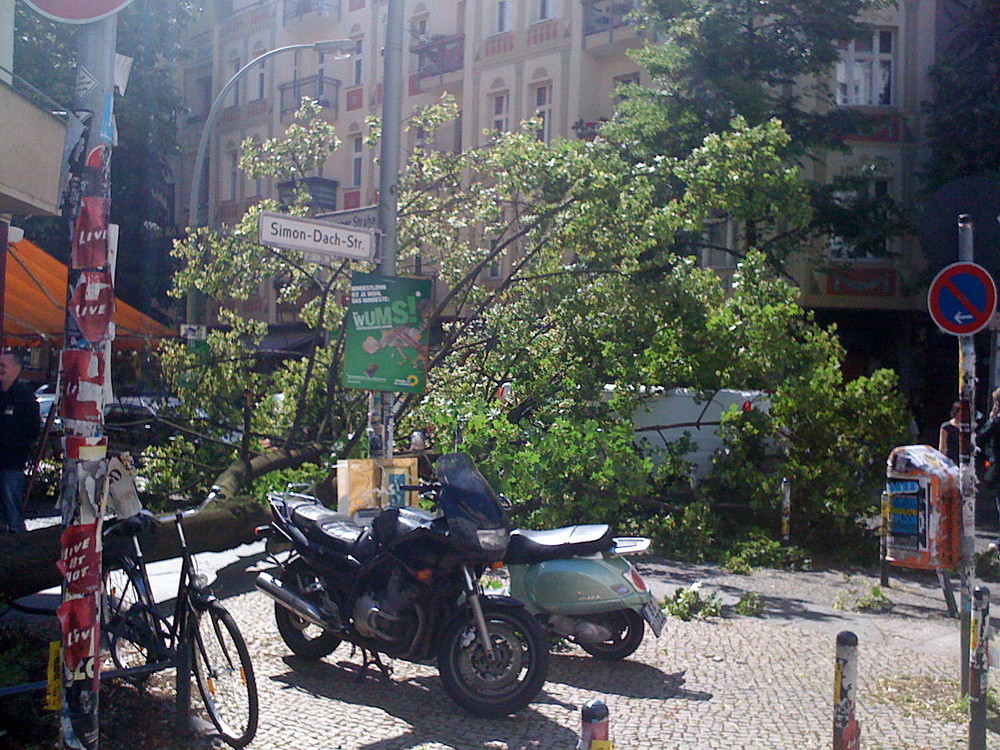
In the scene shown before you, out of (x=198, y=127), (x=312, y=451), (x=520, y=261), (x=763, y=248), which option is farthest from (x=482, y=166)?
(x=198, y=127)

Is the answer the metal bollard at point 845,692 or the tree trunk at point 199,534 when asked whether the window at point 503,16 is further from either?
the metal bollard at point 845,692

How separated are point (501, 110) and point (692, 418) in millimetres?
19367

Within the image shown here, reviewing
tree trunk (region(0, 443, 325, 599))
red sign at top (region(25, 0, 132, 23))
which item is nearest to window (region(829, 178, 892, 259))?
tree trunk (region(0, 443, 325, 599))

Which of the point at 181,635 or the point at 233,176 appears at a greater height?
the point at 233,176

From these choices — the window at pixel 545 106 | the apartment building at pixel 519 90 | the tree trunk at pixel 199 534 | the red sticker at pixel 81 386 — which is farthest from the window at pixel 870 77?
the red sticker at pixel 81 386

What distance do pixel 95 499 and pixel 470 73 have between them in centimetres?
2972

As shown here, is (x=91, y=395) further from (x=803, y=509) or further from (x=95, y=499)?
(x=803, y=509)

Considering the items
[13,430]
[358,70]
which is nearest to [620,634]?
[13,430]

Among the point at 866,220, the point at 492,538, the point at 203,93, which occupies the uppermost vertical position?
the point at 203,93

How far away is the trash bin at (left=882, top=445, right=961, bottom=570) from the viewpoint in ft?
24.4

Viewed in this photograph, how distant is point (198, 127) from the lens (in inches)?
1767

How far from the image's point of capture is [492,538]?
19.8ft

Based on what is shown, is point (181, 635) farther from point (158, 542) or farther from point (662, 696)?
point (662, 696)

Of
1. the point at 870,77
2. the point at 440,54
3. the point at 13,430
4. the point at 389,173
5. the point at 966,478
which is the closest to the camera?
the point at 966,478
